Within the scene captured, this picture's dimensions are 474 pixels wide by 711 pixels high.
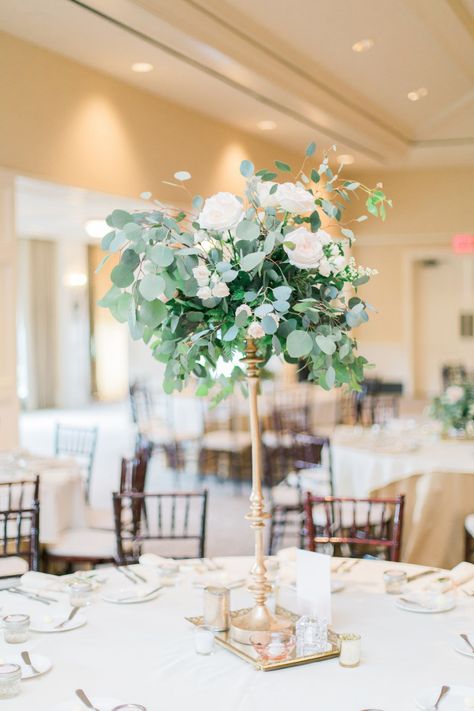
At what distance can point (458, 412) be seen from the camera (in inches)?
240

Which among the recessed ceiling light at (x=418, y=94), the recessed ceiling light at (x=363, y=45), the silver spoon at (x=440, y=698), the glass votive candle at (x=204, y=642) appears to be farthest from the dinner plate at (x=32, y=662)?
the recessed ceiling light at (x=418, y=94)

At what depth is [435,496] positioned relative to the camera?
209 inches

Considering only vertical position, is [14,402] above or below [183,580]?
above

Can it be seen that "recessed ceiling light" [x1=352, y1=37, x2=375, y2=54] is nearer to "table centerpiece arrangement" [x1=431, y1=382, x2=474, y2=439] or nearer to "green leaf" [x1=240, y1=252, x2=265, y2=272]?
"table centerpiece arrangement" [x1=431, y1=382, x2=474, y2=439]

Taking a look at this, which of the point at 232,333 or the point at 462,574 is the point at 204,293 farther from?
the point at 462,574

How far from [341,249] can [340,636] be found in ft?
3.36

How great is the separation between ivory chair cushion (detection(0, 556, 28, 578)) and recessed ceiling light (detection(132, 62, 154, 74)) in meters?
4.07

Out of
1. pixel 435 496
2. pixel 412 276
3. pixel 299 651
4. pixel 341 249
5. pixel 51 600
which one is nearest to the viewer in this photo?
pixel 299 651

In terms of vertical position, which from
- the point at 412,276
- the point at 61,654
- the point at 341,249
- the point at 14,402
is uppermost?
the point at 412,276

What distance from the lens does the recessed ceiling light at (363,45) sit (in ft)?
22.9

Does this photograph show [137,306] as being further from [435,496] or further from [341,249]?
[435,496]

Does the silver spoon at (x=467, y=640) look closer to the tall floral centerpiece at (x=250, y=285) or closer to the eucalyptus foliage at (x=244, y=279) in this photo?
the tall floral centerpiece at (x=250, y=285)

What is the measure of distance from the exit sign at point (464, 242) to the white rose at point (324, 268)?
10.9 metres

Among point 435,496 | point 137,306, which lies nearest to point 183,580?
point 137,306
